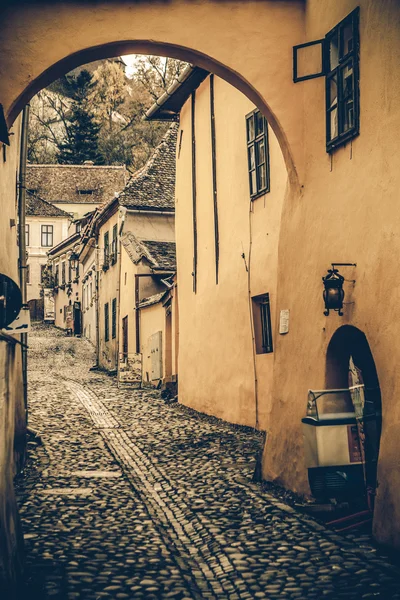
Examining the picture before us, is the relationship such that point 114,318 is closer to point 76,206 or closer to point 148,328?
point 148,328

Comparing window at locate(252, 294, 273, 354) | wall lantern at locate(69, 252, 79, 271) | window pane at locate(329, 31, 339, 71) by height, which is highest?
wall lantern at locate(69, 252, 79, 271)

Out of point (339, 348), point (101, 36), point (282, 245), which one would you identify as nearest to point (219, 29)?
point (101, 36)

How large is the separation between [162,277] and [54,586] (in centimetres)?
2197

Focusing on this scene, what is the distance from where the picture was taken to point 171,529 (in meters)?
8.30

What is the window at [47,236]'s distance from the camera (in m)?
66.7

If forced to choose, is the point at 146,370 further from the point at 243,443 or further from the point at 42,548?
the point at 42,548

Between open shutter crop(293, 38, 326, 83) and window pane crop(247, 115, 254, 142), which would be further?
window pane crop(247, 115, 254, 142)

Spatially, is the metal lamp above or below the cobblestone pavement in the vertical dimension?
above

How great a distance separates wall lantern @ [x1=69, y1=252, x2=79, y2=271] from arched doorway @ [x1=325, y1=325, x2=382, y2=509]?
3790 centimetres

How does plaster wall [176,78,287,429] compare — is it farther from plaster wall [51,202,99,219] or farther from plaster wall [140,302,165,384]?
plaster wall [51,202,99,219]

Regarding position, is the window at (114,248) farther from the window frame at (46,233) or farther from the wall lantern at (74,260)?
the window frame at (46,233)

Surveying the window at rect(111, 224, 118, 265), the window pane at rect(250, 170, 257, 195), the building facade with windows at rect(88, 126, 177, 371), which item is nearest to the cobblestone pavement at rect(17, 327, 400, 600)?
the window pane at rect(250, 170, 257, 195)

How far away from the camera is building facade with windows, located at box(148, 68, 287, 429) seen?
14.5 meters

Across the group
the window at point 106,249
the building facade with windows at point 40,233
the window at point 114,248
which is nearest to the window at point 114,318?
the window at point 114,248
